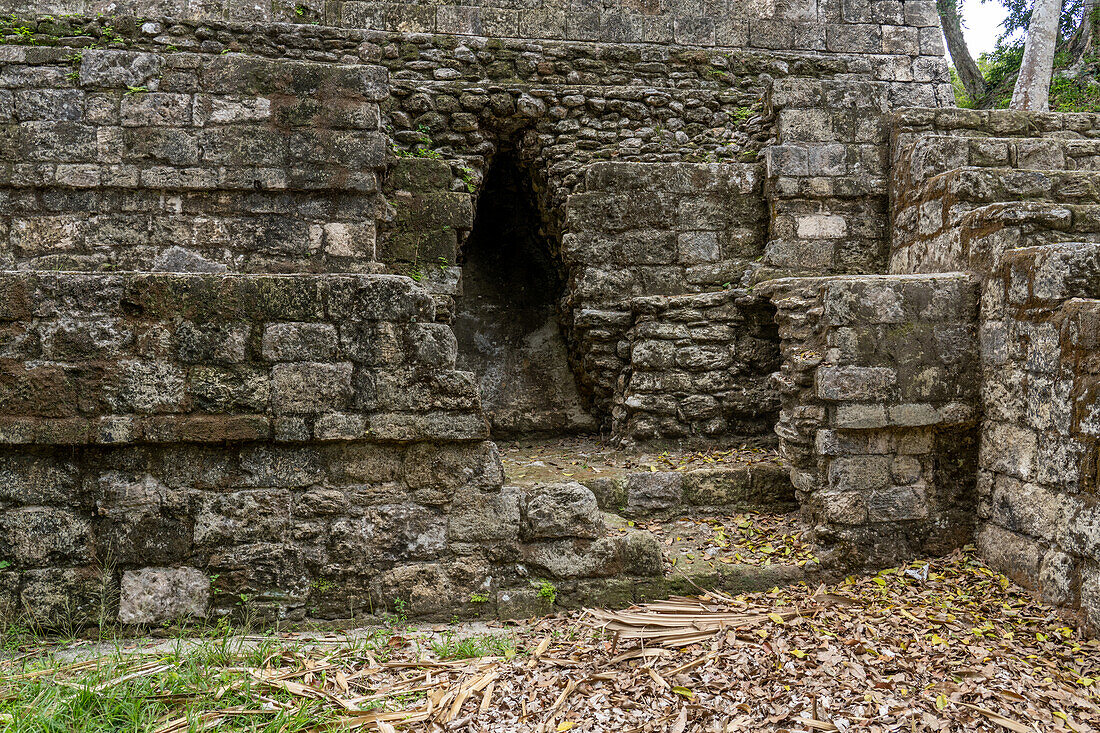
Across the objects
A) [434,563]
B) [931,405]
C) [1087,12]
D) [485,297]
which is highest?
[1087,12]

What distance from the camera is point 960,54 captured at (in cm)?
1288

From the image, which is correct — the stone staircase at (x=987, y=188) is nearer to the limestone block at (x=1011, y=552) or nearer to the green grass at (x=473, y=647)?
the limestone block at (x=1011, y=552)

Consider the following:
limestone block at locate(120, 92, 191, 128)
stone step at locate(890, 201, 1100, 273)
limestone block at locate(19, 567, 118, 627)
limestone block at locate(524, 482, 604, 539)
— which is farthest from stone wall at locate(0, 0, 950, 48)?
limestone block at locate(19, 567, 118, 627)

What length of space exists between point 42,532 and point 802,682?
3.49 meters

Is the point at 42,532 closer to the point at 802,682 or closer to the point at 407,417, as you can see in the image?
the point at 407,417

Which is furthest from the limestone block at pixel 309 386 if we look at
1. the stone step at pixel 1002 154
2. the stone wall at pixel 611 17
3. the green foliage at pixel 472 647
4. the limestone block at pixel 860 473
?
the stone wall at pixel 611 17

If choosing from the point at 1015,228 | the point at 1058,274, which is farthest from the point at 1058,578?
the point at 1015,228

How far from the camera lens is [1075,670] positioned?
3186mm

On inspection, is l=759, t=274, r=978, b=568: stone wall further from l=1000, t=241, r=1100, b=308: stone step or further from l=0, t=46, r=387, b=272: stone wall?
l=0, t=46, r=387, b=272: stone wall

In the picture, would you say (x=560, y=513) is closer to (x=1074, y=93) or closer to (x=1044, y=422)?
(x=1044, y=422)

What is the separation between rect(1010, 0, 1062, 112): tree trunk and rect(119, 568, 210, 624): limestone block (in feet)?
36.1

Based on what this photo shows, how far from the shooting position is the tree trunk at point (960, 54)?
12.5 meters

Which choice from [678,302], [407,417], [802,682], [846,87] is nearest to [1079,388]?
[802,682]

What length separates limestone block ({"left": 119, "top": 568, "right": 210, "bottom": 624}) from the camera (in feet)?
11.1
